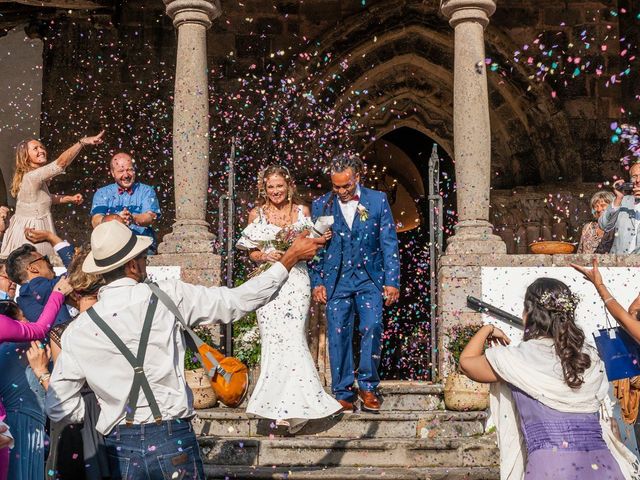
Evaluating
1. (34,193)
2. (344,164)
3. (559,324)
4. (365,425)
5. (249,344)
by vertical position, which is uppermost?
(34,193)

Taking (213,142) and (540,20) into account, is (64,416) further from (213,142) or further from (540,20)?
(540,20)

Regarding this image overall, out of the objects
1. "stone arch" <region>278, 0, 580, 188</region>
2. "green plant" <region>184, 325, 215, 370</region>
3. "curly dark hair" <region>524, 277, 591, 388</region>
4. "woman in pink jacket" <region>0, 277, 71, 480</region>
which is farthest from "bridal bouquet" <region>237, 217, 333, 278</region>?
"stone arch" <region>278, 0, 580, 188</region>

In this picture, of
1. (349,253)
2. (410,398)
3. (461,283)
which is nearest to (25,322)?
(349,253)

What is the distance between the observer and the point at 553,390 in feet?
13.7

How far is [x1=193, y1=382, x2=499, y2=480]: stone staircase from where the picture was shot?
22.0 feet

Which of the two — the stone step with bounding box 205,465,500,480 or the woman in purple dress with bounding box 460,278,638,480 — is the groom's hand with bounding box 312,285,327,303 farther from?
the woman in purple dress with bounding box 460,278,638,480

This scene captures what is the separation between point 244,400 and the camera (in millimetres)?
8547

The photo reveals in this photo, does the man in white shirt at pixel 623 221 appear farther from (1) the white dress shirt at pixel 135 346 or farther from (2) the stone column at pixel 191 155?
(1) the white dress shirt at pixel 135 346

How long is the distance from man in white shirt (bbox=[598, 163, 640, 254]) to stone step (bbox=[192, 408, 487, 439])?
249cm

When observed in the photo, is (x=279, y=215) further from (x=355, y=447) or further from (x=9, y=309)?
(x=9, y=309)

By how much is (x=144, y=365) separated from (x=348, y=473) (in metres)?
3.07

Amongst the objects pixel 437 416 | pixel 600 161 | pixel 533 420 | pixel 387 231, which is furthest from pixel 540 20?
pixel 533 420

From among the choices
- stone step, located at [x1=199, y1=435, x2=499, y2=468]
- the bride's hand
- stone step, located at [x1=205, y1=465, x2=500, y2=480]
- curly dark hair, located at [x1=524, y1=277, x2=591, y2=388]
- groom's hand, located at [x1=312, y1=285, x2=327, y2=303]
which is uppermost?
the bride's hand

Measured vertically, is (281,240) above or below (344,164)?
below
